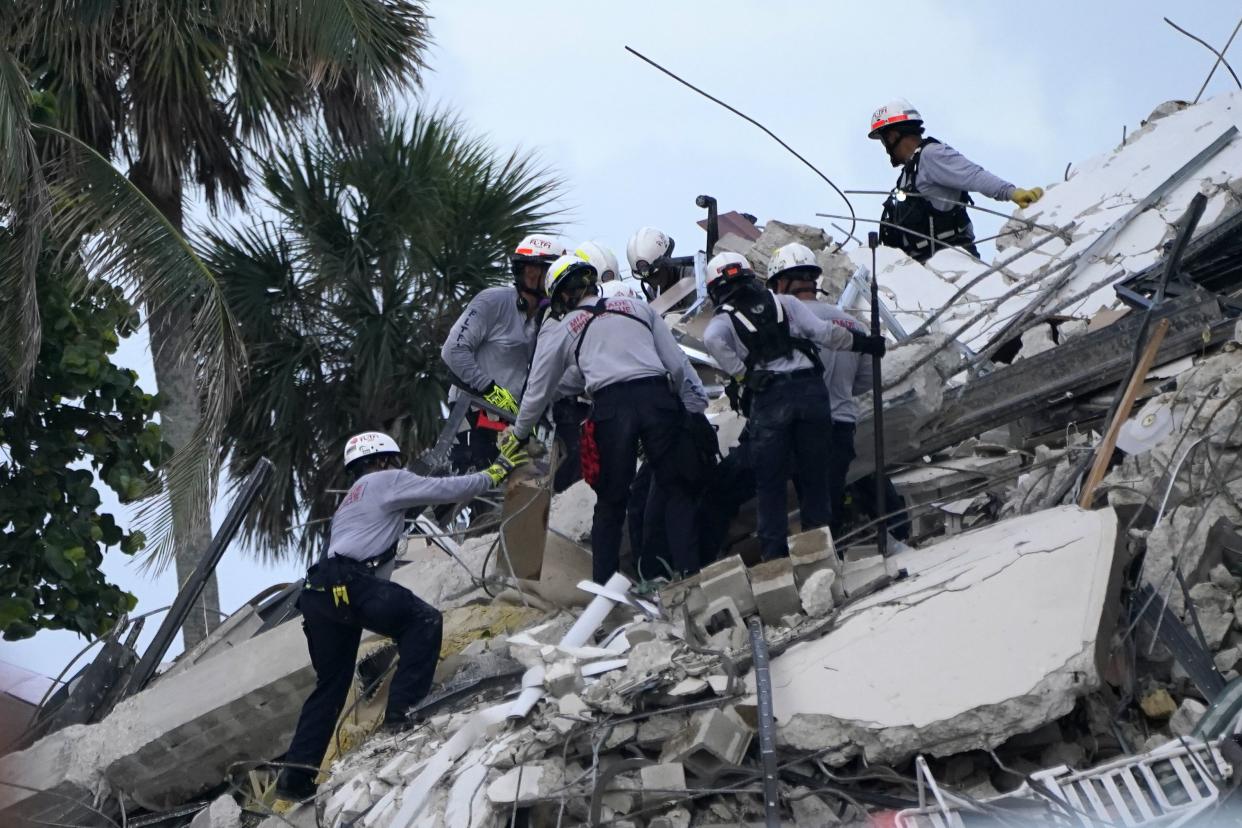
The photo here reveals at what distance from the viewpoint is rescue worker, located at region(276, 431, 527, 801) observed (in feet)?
24.8

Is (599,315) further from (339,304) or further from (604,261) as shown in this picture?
(339,304)

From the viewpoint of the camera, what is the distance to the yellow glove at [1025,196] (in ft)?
37.5

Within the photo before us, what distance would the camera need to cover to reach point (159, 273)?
10609 millimetres

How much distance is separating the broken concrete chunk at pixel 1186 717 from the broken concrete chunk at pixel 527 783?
2.05 meters

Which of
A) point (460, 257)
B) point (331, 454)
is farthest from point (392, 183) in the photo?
point (331, 454)

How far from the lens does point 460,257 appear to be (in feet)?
47.0

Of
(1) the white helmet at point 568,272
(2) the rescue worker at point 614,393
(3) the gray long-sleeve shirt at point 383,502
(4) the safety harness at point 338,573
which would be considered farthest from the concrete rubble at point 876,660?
(1) the white helmet at point 568,272

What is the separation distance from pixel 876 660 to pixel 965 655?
336 mm

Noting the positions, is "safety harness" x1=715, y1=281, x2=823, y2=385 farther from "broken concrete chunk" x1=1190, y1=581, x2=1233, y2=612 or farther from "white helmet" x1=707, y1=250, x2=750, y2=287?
"broken concrete chunk" x1=1190, y1=581, x2=1233, y2=612

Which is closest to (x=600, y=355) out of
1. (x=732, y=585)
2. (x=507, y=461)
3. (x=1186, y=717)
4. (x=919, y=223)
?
(x=507, y=461)

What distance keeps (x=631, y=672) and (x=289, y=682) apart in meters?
2.60

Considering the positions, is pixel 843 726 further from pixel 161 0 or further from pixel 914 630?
pixel 161 0

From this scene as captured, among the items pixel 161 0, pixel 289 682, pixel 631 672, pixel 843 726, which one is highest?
pixel 161 0

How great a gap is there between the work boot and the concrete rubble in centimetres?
7
